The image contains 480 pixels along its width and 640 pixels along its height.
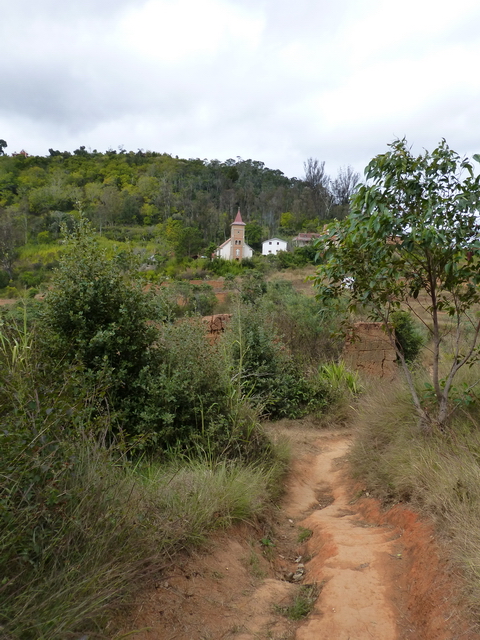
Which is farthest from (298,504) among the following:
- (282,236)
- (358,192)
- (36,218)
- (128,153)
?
(128,153)

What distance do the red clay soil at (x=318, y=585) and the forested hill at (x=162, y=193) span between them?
44996mm

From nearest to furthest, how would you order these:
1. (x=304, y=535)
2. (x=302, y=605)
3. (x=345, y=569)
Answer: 1. (x=302, y=605)
2. (x=345, y=569)
3. (x=304, y=535)

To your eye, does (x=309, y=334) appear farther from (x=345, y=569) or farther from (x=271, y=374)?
(x=345, y=569)

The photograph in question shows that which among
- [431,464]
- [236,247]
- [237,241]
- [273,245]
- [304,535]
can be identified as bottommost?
[304,535]

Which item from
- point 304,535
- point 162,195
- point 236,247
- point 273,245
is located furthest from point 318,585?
point 162,195

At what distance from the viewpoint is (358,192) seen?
4.75m

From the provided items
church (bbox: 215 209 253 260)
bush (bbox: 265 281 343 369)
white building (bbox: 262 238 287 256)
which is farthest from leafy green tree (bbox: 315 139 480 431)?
white building (bbox: 262 238 287 256)

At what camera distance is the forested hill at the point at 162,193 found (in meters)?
57.2

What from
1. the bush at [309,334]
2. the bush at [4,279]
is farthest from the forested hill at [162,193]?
the bush at [309,334]

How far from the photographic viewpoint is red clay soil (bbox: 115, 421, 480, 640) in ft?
8.87

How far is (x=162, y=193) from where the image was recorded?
70.5 meters

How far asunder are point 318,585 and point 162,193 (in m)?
71.4

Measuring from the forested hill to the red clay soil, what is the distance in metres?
45.0

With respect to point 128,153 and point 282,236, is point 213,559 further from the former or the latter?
point 128,153
